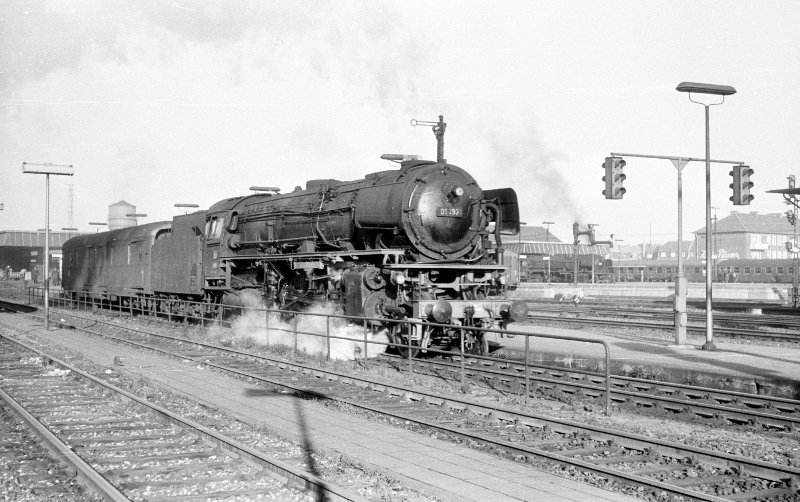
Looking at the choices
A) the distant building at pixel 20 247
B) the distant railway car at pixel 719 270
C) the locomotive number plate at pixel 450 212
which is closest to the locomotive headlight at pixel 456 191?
the locomotive number plate at pixel 450 212

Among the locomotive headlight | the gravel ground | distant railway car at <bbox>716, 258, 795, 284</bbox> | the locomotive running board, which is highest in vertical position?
the locomotive headlight

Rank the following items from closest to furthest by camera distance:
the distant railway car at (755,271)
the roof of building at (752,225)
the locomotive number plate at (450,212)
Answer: the locomotive number plate at (450,212), the distant railway car at (755,271), the roof of building at (752,225)

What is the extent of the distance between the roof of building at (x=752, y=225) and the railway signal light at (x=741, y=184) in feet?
288

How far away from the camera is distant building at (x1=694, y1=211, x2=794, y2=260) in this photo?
335 feet

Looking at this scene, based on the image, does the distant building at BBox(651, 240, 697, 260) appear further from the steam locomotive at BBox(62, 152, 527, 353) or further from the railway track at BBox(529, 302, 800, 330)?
the steam locomotive at BBox(62, 152, 527, 353)

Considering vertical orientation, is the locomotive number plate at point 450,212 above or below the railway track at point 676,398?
above

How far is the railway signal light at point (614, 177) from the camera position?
19750mm

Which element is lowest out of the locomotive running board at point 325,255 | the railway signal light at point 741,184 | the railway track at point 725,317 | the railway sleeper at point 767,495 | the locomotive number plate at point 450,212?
the railway sleeper at point 767,495

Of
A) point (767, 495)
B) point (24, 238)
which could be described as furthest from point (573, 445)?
point (24, 238)

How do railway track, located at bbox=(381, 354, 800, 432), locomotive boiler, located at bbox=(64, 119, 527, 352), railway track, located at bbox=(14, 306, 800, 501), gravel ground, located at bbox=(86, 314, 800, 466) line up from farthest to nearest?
locomotive boiler, located at bbox=(64, 119, 527, 352)
railway track, located at bbox=(381, 354, 800, 432)
gravel ground, located at bbox=(86, 314, 800, 466)
railway track, located at bbox=(14, 306, 800, 501)

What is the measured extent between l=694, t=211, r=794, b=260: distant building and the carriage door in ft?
293

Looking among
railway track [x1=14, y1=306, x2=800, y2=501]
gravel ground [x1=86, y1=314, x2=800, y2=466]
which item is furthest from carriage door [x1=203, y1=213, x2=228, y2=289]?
railway track [x1=14, y1=306, x2=800, y2=501]

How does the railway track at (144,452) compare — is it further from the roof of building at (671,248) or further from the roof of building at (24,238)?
the roof of building at (671,248)

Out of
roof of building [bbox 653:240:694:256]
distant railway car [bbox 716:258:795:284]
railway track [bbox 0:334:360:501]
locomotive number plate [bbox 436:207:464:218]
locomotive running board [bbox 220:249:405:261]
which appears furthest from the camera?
roof of building [bbox 653:240:694:256]
